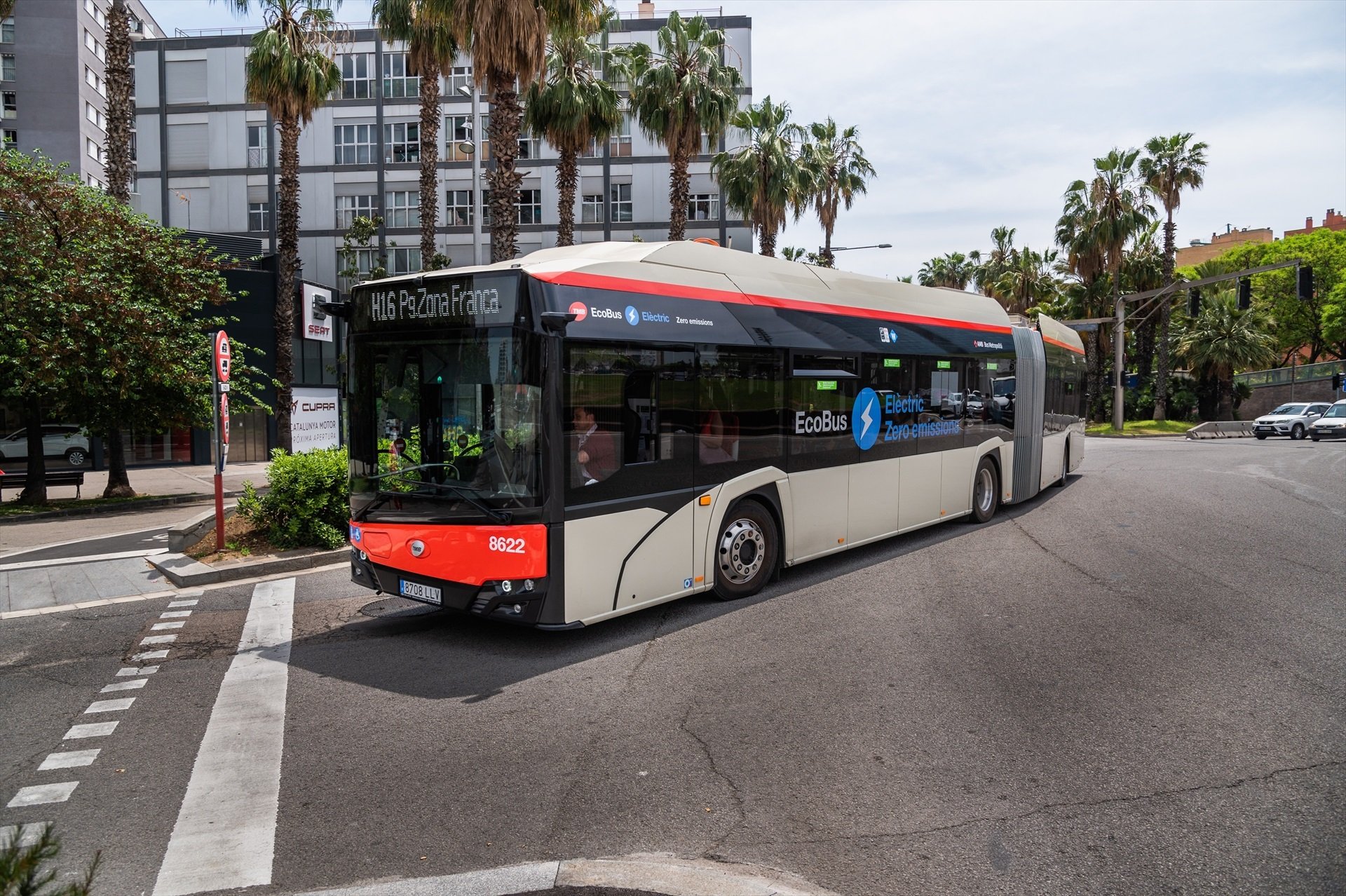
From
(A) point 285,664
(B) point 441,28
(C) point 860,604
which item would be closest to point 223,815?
(A) point 285,664

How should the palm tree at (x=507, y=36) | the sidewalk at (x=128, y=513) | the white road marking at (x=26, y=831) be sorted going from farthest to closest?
1. the palm tree at (x=507, y=36)
2. the sidewalk at (x=128, y=513)
3. the white road marking at (x=26, y=831)

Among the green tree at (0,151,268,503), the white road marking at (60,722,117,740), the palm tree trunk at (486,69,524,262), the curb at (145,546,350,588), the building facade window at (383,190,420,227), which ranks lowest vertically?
the white road marking at (60,722,117,740)

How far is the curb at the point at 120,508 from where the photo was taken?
1756cm

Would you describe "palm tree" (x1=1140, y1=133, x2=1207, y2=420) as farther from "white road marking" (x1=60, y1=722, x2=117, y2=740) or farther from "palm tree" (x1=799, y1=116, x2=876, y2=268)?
"white road marking" (x1=60, y1=722, x2=117, y2=740)

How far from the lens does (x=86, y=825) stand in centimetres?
449

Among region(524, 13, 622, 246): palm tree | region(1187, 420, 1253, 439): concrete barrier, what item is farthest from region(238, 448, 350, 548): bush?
region(1187, 420, 1253, 439): concrete barrier

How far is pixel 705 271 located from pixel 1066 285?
52652mm

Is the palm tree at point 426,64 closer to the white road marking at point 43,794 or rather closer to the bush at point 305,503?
the bush at point 305,503

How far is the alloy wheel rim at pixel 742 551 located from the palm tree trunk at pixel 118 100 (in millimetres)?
18043

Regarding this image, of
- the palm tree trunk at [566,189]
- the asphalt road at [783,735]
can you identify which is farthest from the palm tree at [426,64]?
the asphalt road at [783,735]

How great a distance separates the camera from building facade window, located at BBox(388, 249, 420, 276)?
42.5 metres

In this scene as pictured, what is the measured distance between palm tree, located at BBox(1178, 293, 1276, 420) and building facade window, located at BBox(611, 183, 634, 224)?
31798 millimetres

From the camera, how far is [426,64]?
75.7 feet

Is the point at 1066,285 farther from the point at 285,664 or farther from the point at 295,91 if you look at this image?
the point at 285,664
